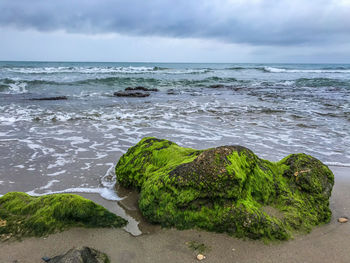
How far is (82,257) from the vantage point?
6.95 feet

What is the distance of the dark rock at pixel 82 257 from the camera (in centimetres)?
206

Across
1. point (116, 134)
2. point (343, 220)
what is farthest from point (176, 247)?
point (116, 134)

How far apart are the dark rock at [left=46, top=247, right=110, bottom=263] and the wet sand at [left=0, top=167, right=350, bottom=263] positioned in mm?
129

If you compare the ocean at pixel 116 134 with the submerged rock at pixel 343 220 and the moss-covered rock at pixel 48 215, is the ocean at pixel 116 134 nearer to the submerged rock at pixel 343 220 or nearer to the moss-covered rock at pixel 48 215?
the moss-covered rock at pixel 48 215

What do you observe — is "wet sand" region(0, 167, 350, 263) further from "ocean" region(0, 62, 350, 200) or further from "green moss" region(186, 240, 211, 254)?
"ocean" region(0, 62, 350, 200)

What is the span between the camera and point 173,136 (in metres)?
7.10

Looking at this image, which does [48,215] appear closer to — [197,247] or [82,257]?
[82,257]

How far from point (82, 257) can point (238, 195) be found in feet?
5.24

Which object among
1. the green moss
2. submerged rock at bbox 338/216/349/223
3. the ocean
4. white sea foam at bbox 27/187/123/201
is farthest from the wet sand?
the ocean

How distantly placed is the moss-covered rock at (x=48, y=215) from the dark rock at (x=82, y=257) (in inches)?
20.1

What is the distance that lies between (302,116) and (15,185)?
938 cm

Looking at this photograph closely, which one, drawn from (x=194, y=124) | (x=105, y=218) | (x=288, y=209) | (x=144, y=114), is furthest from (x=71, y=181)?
(x=144, y=114)

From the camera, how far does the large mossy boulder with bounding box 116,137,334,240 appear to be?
2738mm

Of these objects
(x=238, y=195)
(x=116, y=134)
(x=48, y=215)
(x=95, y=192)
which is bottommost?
(x=95, y=192)
